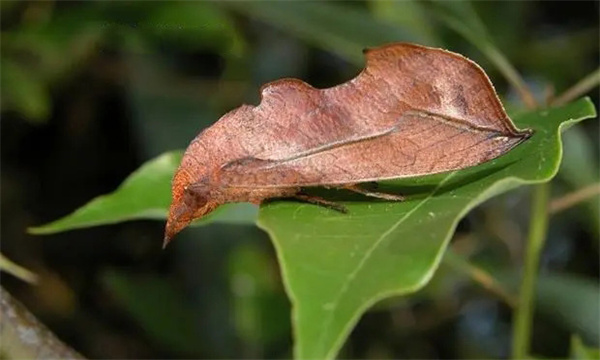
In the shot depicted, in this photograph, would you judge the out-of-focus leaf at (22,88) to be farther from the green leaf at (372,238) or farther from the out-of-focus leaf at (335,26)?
the green leaf at (372,238)

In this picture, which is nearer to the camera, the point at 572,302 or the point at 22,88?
the point at 572,302

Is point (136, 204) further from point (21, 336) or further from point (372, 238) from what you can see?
point (372, 238)

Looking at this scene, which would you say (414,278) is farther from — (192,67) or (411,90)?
(192,67)

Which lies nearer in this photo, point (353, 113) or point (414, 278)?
point (414, 278)

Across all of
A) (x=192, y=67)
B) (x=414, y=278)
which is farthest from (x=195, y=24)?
(x=414, y=278)

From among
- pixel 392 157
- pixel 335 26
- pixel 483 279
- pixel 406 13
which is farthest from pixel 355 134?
pixel 406 13

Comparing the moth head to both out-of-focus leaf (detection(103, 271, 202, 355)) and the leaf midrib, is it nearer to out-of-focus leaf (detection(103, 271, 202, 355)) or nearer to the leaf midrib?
the leaf midrib
